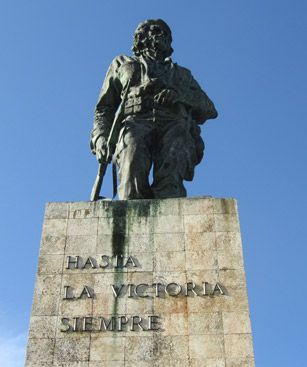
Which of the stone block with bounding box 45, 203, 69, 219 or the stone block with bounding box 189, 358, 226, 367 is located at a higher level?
the stone block with bounding box 45, 203, 69, 219

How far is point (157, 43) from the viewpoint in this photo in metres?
14.1

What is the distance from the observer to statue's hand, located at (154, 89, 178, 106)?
41.3ft

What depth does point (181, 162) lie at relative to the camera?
12.1m

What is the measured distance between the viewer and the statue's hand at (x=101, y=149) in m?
12.4

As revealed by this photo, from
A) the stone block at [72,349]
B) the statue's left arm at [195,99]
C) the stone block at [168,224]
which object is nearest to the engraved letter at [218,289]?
the stone block at [168,224]

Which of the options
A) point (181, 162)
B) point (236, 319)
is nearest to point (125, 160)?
point (181, 162)

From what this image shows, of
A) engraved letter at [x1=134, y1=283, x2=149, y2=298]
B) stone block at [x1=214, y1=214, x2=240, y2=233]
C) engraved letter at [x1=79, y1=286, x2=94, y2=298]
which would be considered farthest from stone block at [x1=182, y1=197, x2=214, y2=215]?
engraved letter at [x1=79, y1=286, x2=94, y2=298]

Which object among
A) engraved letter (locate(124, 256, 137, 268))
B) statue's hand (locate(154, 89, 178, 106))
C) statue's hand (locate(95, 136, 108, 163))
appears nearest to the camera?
engraved letter (locate(124, 256, 137, 268))

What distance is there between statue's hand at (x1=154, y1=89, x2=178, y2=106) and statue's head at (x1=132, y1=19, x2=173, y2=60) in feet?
5.51

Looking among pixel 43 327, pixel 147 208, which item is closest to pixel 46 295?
pixel 43 327

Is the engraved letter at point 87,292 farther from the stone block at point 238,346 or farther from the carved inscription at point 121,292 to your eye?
the stone block at point 238,346

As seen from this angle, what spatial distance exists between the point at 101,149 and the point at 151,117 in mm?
1254

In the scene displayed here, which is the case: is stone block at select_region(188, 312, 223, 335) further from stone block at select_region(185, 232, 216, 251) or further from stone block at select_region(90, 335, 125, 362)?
stone block at select_region(185, 232, 216, 251)

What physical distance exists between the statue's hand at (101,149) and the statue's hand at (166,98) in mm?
1438
